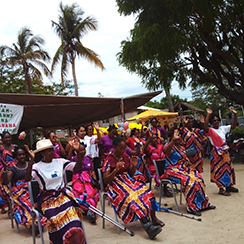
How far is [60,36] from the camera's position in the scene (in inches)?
725

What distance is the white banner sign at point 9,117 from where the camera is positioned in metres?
6.18

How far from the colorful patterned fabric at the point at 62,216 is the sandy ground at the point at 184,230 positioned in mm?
816

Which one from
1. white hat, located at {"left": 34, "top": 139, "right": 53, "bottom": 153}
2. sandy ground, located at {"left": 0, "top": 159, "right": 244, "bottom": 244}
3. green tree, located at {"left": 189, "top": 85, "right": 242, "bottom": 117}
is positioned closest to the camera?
white hat, located at {"left": 34, "top": 139, "right": 53, "bottom": 153}

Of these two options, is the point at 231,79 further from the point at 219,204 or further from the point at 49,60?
the point at 49,60

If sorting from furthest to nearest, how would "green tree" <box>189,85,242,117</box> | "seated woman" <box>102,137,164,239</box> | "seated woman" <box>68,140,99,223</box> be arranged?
"green tree" <box>189,85,242,117</box>
"seated woman" <box>68,140,99,223</box>
"seated woman" <box>102,137,164,239</box>

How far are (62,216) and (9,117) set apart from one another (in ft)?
12.0

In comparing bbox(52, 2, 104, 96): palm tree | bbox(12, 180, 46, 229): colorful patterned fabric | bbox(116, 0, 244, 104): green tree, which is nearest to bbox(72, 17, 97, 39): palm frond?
bbox(52, 2, 104, 96): palm tree

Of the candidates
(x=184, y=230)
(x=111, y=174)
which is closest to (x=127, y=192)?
(x=111, y=174)

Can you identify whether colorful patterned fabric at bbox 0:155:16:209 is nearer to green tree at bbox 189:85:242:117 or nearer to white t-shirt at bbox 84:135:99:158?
white t-shirt at bbox 84:135:99:158

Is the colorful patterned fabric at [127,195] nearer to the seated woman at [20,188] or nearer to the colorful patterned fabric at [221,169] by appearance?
the seated woman at [20,188]

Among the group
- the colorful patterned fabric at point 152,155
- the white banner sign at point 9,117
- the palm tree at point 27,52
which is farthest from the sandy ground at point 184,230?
the palm tree at point 27,52

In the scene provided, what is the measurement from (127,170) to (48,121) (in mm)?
5628

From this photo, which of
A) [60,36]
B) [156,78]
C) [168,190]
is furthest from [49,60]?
[168,190]

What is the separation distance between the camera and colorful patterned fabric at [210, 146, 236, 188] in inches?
228
